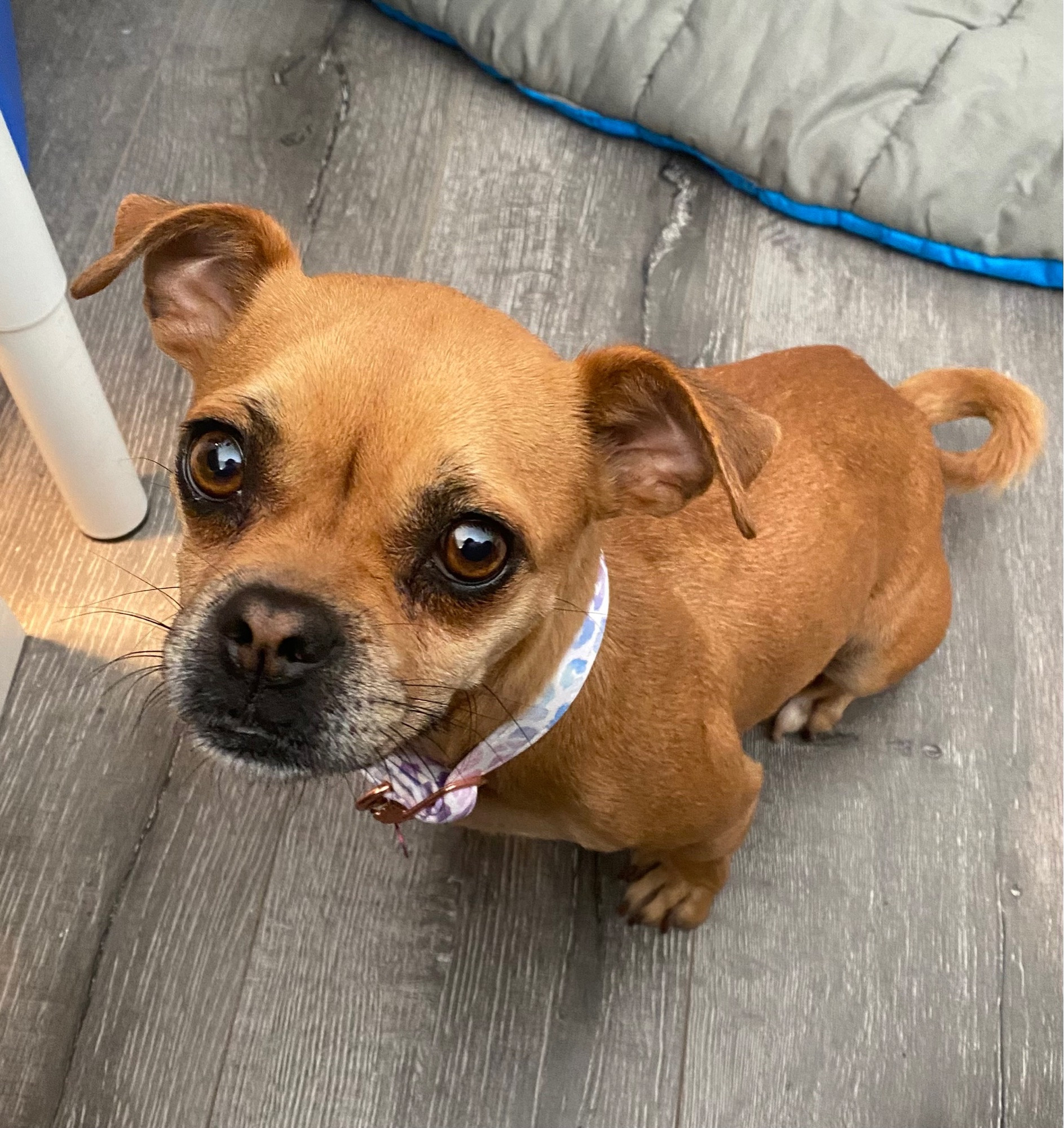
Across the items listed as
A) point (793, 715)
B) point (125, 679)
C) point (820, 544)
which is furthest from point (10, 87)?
point (793, 715)

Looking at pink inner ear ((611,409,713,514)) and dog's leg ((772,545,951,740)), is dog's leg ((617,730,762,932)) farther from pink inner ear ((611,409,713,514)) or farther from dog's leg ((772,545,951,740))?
pink inner ear ((611,409,713,514))

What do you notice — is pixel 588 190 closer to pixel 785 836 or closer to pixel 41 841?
pixel 785 836

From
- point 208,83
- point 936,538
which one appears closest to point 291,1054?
point 936,538

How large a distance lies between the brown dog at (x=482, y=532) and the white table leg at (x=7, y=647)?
80 centimetres

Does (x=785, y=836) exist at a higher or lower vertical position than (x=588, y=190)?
lower

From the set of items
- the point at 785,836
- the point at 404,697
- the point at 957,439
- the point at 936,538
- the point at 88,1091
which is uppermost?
the point at 404,697

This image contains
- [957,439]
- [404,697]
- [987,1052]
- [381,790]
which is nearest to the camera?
[404,697]

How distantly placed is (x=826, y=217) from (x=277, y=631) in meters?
1.92

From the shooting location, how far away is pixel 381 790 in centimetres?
140

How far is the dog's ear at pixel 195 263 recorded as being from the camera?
3.90 ft

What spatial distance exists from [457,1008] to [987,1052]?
0.87 meters

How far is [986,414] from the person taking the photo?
197 cm

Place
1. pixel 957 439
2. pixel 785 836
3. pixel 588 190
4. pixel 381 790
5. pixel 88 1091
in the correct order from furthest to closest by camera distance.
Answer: pixel 588 190
pixel 957 439
pixel 785 836
pixel 88 1091
pixel 381 790

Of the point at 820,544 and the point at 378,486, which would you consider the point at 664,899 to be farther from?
the point at 378,486
